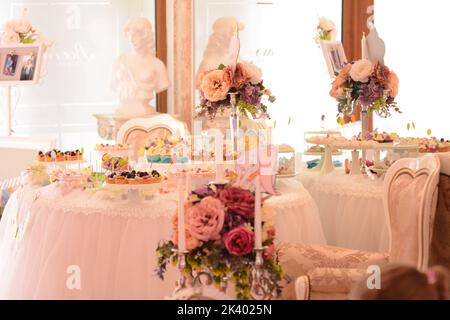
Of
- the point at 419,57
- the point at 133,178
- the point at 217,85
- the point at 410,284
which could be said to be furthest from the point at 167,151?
the point at 419,57

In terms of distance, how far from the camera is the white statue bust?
7.64m

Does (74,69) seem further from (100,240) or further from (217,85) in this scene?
(100,240)

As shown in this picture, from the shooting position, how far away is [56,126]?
29.0 feet

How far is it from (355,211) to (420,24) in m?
4.83

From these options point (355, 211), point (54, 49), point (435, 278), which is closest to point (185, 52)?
point (54, 49)

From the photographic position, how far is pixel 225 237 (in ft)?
7.97

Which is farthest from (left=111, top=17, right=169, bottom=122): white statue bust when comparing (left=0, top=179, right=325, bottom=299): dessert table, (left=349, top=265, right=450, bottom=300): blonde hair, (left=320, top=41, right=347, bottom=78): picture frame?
(left=349, top=265, right=450, bottom=300): blonde hair

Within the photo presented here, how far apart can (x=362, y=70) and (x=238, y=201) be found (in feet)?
9.43

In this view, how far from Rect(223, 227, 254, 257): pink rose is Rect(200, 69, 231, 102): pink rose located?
227cm

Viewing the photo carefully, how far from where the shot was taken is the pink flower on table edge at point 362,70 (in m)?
5.11

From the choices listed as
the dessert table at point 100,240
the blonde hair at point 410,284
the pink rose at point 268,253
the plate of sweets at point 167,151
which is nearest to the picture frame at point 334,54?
the plate of sweets at point 167,151

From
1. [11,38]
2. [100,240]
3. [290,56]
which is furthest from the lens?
[290,56]

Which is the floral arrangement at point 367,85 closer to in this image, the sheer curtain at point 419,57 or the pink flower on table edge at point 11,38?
the pink flower on table edge at point 11,38
